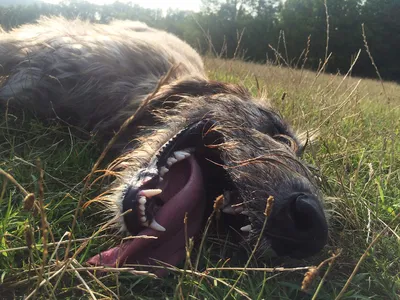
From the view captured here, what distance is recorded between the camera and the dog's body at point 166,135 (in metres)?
2.12

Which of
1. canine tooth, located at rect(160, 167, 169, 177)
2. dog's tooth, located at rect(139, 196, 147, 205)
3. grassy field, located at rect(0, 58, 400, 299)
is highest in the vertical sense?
canine tooth, located at rect(160, 167, 169, 177)

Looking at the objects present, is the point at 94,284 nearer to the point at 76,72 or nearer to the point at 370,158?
the point at 76,72

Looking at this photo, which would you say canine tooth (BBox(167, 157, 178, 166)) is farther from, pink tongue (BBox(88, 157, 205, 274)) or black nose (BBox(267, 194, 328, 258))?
black nose (BBox(267, 194, 328, 258))

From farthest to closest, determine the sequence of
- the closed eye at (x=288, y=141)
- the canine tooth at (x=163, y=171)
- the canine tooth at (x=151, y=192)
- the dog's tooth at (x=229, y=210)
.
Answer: the closed eye at (x=288, y=141), the dog's tooth at (x=229, y=210), the canine tooth at (x=163, y=171), the canine tooth at (x=151, y=192)

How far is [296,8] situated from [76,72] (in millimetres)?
45701

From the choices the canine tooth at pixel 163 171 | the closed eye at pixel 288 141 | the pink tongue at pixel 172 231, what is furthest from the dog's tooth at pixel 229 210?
the closed eye at pixel 288 141

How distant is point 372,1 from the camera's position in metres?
42.6

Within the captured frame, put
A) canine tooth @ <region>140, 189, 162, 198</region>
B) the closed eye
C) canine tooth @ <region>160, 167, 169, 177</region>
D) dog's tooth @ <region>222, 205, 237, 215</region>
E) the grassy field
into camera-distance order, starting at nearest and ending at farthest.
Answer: the grassy field
canine tooth @ <region>140, 189, 162, 198</region>
canine tooth @ <region>160, 167, 169, 177</region>
dog's tooth @ <region>222, 205, 237, 215</region>
the closed eye

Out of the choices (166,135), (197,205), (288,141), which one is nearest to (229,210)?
(197,205)

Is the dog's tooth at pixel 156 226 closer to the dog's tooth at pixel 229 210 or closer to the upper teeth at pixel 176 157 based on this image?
the upper teeth at pixel 176 157

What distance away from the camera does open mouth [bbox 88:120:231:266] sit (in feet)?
6.77

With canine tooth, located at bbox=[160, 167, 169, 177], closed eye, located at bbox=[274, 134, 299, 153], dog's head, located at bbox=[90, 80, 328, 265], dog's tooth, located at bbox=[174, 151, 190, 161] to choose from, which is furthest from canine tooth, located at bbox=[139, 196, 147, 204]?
closed eye, located at bbox=[274, 134, 299, 153]

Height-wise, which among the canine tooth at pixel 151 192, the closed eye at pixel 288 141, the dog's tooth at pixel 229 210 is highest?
the closed eye at pixel 288 141

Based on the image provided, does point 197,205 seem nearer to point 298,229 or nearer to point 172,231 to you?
point 172,231
